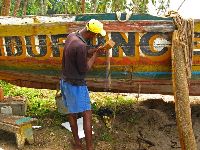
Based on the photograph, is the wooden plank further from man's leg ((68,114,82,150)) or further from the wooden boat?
man's leg ((68,114,82,150))

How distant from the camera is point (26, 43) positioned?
21.1 feet

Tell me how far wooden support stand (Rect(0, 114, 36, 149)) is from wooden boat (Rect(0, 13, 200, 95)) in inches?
50.0

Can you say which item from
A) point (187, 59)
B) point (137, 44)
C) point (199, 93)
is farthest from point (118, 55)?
point (199, 93)

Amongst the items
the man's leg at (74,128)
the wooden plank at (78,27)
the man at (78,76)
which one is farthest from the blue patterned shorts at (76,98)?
the wooden plank at (78,27)

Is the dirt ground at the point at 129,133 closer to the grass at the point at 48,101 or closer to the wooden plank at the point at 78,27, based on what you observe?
the grass at the point at 48,101

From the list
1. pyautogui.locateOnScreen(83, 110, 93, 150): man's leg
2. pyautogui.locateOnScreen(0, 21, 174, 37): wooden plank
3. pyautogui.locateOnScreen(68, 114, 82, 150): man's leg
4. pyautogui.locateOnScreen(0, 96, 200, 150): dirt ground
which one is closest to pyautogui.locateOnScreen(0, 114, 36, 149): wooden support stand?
pyautogui.locateOnScreen(0, 96, 200, 150): dirt ground

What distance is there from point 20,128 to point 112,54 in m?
1.94

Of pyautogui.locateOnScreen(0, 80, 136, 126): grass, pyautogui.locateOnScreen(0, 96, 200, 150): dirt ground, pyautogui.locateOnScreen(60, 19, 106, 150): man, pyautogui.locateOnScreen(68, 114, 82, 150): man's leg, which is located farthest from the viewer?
pyautogui.locateOnScreen(0, 80, 136, 126): grass

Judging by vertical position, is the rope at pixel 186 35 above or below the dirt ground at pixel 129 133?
above

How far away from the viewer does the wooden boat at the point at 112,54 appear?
6.07m

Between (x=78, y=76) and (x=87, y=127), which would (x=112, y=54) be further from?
(x=87, y=127)

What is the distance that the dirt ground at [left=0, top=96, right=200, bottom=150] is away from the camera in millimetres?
5645

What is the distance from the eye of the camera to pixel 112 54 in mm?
6184

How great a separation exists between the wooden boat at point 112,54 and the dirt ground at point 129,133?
53 cm
